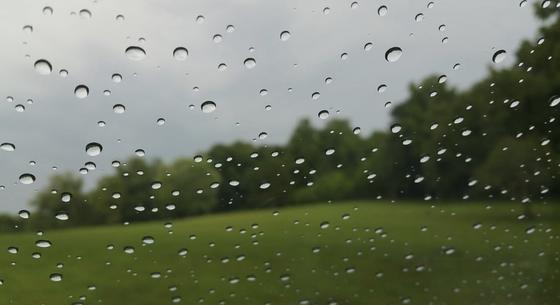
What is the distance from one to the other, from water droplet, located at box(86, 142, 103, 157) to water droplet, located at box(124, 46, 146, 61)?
0.32m

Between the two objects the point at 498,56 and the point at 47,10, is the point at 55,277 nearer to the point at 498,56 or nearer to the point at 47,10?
the point at 47,10

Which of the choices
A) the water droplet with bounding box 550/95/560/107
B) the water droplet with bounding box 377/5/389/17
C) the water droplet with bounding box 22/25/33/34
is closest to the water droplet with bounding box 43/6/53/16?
the water droplet with bounding box 22/25/33/34

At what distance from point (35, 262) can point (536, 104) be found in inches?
90.2

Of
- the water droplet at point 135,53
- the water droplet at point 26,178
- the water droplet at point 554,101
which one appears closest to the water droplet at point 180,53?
the water droplet at point 135,53

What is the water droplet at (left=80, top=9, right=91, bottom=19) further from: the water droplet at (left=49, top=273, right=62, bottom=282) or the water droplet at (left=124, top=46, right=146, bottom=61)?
the water droplet at (left=49, top=273, right=62, bottom=282)

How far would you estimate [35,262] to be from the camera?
203 cm

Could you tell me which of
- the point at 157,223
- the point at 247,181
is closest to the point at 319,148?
the point at 247,181

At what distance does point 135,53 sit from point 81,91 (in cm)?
22

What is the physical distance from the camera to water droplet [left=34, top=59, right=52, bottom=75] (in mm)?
1875

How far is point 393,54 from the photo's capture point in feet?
7.75

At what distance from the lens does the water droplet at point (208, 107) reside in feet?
7.10

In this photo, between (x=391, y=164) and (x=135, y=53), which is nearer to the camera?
(x=135, y=53)

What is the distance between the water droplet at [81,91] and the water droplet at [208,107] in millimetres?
409

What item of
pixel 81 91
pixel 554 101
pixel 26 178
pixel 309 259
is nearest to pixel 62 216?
pixel 26 178
